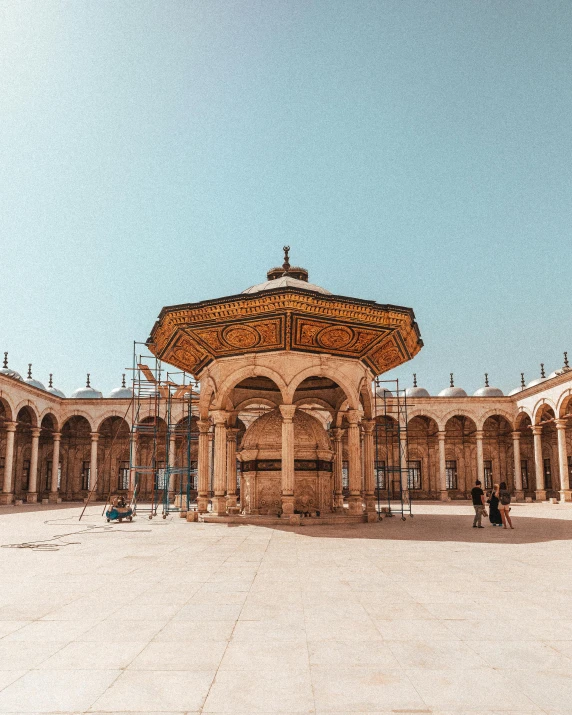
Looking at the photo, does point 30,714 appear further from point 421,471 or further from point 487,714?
point 421,471

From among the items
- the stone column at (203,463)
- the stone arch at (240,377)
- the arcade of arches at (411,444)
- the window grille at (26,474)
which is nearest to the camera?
the stone arch at (240,377)

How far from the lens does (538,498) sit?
3119 centimetres

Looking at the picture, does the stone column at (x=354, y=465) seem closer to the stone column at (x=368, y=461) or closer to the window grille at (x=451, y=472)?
the stone column at (x=368, y=461)

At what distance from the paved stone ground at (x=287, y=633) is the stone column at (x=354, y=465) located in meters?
6.24

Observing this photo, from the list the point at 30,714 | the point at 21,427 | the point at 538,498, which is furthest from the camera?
the point at 21,427

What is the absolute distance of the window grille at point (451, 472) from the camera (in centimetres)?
3716

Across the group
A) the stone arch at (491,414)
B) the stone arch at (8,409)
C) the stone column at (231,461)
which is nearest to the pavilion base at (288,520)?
the stone column at (231,461)

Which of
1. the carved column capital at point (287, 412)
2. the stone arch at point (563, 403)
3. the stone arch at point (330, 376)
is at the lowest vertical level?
the carved column capital at point (287, 412)

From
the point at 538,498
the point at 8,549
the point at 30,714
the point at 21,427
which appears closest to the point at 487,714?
the point at 30,714

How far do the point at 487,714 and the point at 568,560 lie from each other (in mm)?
5900

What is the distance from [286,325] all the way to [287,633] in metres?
10.1

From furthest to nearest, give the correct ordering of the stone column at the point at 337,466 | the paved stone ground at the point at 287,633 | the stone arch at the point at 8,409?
the stone arch at the point at 8,409, the stone column at the point at 337,466, the paved stone ground at the point at 287,633

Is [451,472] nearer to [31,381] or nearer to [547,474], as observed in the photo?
[547,474]

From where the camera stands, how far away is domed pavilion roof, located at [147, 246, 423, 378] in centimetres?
1338
